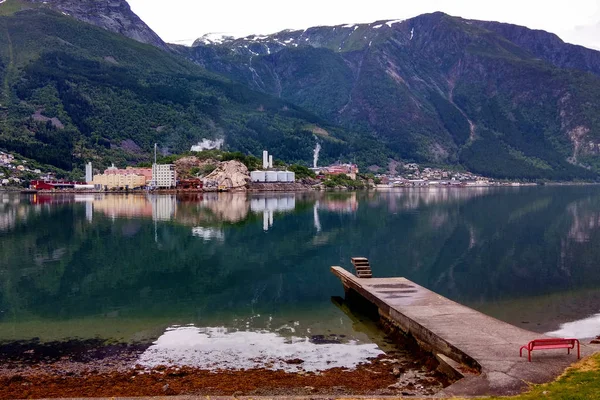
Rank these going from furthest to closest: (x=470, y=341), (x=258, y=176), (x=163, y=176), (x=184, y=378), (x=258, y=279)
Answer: (x=258, y=176)
(x=163, y=176)
(x=258, y=279)
(x=470, y=341)
(x=184, y=378)

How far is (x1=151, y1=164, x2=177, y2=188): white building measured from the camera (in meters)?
149

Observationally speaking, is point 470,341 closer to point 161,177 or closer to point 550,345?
point 550,345

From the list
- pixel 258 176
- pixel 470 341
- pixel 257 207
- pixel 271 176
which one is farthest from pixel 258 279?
pixel 271 176

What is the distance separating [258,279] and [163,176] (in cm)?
12405

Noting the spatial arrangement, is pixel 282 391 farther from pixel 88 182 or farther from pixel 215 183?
pixel 88 182

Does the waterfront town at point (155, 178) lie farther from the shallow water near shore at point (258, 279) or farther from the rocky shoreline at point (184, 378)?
the rocky shoreline at point (184, 378)

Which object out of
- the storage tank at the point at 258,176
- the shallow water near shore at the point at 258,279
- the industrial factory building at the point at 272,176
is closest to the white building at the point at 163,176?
the storage tank at the point at 258,176

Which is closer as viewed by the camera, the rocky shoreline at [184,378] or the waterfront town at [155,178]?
the rocky shoreline at [184,378]

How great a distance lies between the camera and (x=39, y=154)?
160500 mm

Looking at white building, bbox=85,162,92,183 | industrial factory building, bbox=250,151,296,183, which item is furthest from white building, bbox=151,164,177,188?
industrial factory building, bbox=250,151,296,183

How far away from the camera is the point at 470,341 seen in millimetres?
16312

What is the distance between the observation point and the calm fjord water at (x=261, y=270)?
22359 millimetres

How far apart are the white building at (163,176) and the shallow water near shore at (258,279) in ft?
283

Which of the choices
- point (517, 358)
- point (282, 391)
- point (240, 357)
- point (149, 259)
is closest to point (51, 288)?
point (149, 259)
